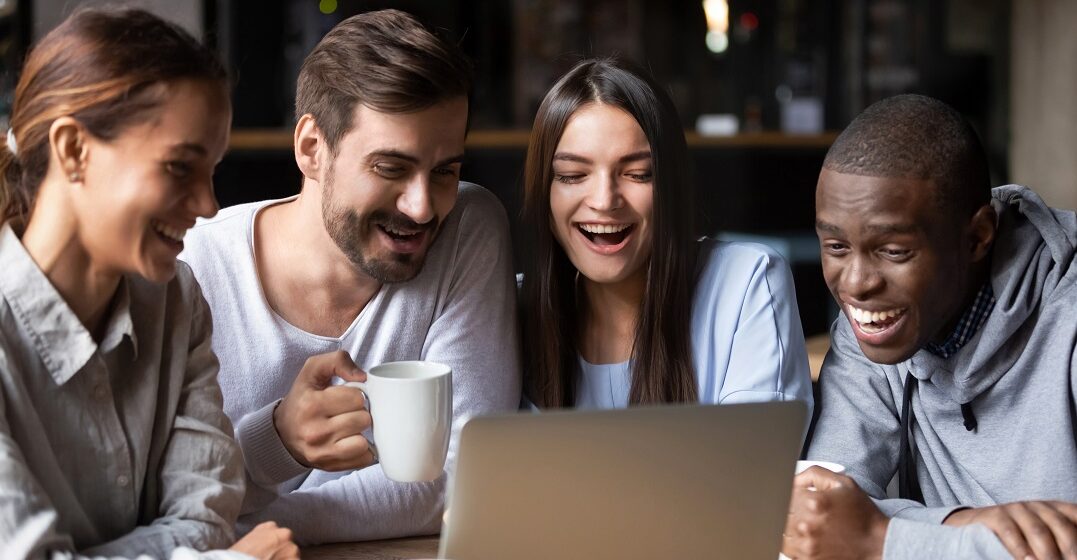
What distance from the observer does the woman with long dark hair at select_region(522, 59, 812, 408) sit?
70.6 inches

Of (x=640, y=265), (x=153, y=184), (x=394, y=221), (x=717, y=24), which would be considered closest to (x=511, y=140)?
(x=717, y=24)

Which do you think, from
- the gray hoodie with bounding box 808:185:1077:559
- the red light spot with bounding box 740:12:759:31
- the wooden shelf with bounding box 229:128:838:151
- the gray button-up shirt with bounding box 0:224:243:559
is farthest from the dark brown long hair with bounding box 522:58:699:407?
the red light spot with bounding box 740:12:759:31

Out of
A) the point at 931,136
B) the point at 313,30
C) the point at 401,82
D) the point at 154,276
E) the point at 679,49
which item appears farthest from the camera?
the point at 679,49

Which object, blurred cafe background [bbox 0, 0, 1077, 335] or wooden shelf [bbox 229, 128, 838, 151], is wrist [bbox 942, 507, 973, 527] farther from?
blurred cafe background [bbox 0, 0, 1077, 335]

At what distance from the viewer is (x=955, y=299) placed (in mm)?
1553

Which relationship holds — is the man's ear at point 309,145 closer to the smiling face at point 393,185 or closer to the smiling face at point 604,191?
the smiling face at point 393,185

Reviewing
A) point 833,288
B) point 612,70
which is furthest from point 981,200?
point 612,70

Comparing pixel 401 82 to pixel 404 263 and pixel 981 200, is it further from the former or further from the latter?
pixel 981 200

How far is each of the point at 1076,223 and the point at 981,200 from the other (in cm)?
15

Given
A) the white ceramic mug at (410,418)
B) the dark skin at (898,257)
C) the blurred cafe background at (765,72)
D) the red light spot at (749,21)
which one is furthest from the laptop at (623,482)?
the red light spot at (749,21)

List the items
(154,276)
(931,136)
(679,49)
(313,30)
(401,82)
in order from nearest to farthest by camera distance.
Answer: (154,276) → (931,136) → (401,82) → (313,30) → (679,49)

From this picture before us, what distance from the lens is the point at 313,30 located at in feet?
15.6

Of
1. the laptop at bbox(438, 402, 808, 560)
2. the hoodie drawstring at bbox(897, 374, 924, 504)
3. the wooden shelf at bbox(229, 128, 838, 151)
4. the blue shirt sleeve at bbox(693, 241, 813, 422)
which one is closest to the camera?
the laptop at bbox(438, 402, 808, 560)

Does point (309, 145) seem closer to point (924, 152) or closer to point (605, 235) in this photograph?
point (605, 235)
